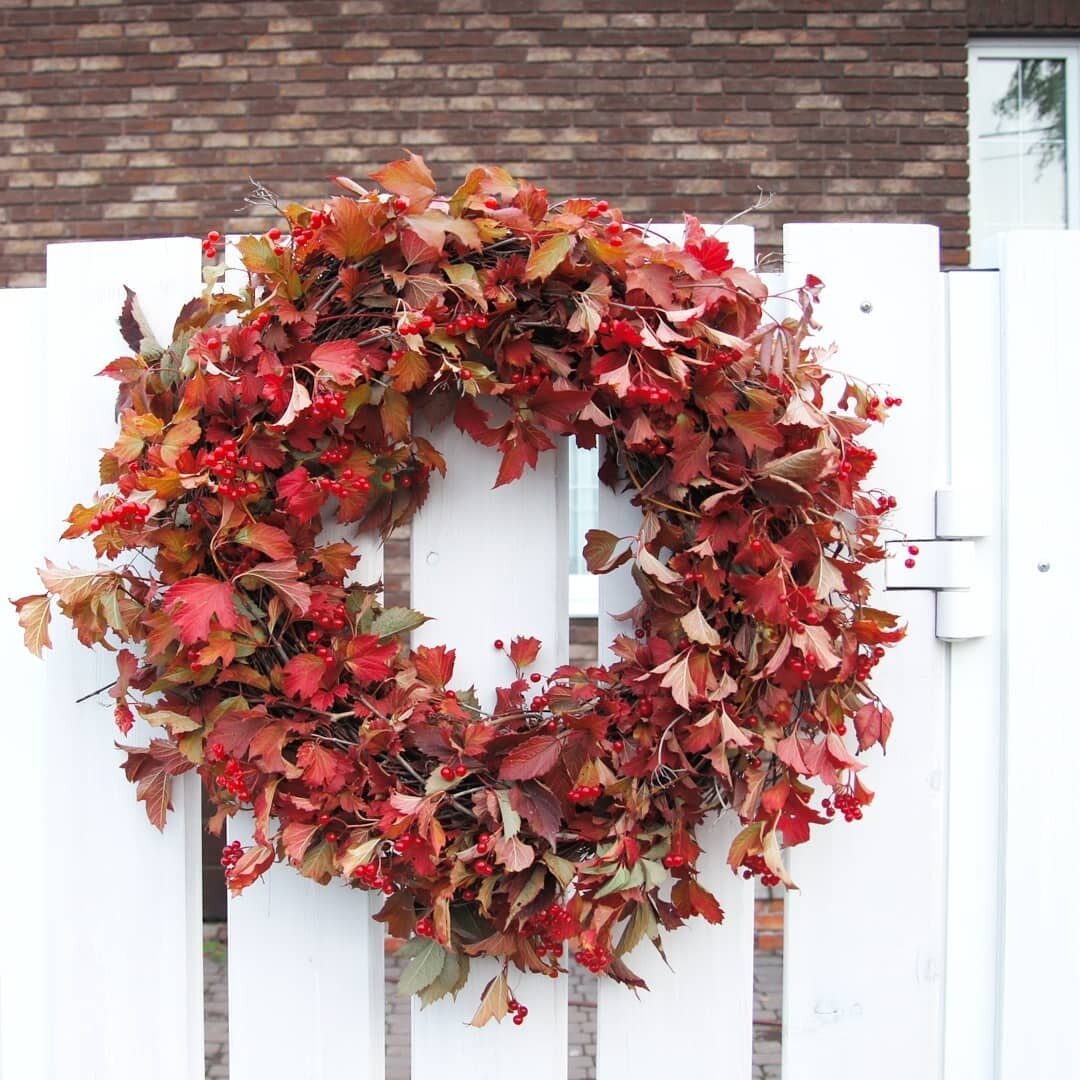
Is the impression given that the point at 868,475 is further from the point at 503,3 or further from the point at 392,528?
the point at 503,3

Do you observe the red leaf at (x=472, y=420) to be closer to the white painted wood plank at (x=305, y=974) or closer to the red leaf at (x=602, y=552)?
the red leaf at (x=602, y=552)

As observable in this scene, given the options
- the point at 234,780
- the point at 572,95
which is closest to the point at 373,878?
the point at 234,780

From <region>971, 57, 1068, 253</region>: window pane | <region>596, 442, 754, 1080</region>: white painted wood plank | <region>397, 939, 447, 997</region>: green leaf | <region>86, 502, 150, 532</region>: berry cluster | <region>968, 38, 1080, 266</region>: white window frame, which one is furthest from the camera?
<region>971, 57, 1068, 253</region>: window pane

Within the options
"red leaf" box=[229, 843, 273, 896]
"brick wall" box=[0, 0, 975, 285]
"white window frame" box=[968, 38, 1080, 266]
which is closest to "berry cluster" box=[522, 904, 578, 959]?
"red leaf" box=[229, 843, 273, 896]

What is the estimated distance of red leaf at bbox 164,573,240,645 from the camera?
1.20 meters

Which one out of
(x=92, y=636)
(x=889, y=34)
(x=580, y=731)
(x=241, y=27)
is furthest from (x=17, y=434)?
(x=889, y=34)

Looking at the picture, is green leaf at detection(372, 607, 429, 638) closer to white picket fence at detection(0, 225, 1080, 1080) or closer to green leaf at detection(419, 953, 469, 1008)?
white picket fence at detection(0, 225, 1080, 1080)

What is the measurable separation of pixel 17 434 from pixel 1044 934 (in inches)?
65.8

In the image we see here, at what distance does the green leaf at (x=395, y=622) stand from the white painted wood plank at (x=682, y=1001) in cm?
26

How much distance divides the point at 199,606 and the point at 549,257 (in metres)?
0.60

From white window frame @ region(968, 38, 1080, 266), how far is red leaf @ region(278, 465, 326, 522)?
10.5ft

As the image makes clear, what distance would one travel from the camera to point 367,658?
50.9 inches

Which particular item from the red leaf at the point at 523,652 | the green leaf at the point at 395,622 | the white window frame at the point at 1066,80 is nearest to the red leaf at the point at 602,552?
the red leaf at the point at 523,652

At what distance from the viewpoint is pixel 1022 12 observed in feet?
11.8
